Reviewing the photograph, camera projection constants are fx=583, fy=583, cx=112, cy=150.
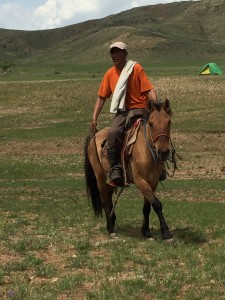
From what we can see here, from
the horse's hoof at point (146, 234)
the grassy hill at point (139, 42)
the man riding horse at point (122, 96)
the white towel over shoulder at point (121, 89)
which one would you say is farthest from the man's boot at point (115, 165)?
the grassy hill at point (139, 42)

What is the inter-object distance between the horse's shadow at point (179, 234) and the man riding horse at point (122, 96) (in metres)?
1.14

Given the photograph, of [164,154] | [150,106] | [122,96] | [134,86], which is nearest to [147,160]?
[164,154]

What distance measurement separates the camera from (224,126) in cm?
3478

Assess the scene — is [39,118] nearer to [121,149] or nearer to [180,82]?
[180,82]

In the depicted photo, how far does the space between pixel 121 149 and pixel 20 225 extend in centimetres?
297

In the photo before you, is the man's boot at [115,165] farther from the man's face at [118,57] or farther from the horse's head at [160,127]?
the man's face at [118,57]

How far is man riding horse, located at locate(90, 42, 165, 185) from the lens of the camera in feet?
32.7

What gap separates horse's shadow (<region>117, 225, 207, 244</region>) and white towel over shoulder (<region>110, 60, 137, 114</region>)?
2375mm

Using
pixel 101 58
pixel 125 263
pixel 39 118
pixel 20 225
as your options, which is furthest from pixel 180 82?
pixel 101 58

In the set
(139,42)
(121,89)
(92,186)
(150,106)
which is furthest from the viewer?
(139,42)

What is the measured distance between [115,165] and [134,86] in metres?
1.41

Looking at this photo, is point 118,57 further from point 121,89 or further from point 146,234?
point 146,234

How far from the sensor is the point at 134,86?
33.0ft

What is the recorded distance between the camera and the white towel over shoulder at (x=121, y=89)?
32.5 ft
